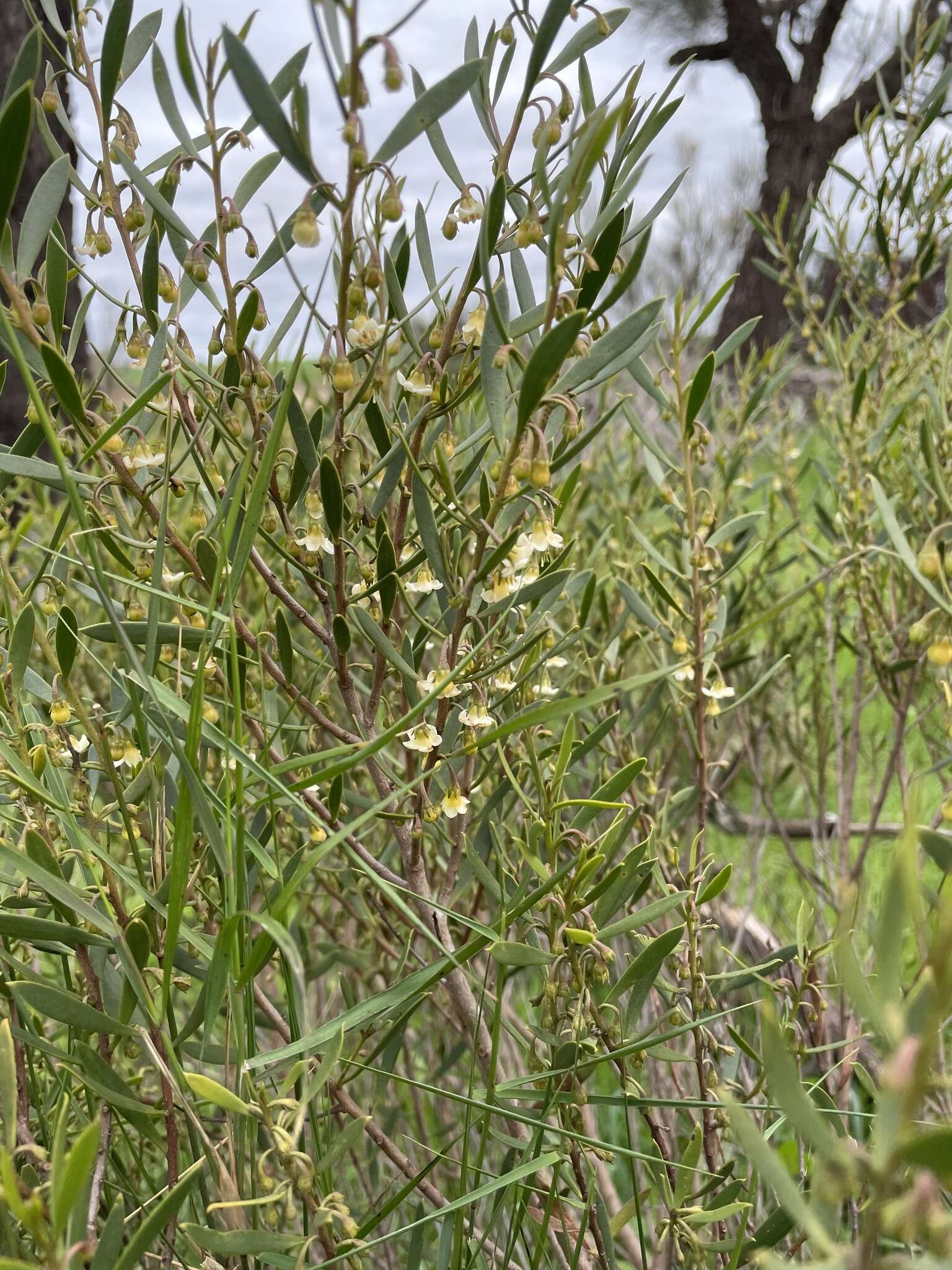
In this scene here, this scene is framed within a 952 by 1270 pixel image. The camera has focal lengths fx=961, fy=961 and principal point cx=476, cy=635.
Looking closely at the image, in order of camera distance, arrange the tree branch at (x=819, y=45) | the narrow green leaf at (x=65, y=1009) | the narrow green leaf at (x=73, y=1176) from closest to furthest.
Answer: the narrow green leaf at (x=73, y=1176), the narrow green leaf at (x=65, y=1009), the tree branch at (x=819, y=45)

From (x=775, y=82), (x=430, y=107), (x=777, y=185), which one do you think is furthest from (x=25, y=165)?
(x=775, y=82)

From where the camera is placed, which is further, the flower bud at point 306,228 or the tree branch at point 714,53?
the tree branch at point 714,53

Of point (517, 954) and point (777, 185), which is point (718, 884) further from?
point (777, 185)

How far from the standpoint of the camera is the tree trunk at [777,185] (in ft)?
17.0

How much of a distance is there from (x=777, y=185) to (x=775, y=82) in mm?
1393

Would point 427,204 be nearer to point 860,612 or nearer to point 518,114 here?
point 518,114

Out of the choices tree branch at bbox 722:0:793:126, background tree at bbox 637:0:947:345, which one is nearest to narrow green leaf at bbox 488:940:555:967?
background tree at bbox 637:0:947:345

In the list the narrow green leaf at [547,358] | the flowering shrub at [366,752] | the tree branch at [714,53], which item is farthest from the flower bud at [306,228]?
the tree branch at [714,53]

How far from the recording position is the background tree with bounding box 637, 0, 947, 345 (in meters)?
5.27

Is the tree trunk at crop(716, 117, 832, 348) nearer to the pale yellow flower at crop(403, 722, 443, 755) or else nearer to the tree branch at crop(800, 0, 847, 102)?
the tree branch at crop(800, 0, 847, 102)

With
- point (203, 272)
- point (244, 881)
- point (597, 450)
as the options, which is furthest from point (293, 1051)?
point (597, 450)

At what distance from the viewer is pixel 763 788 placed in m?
1.04

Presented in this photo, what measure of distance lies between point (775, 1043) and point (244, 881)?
0.59 ft

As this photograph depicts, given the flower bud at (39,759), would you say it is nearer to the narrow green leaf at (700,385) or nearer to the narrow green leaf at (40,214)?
the narrow green leaf at (40,214)
